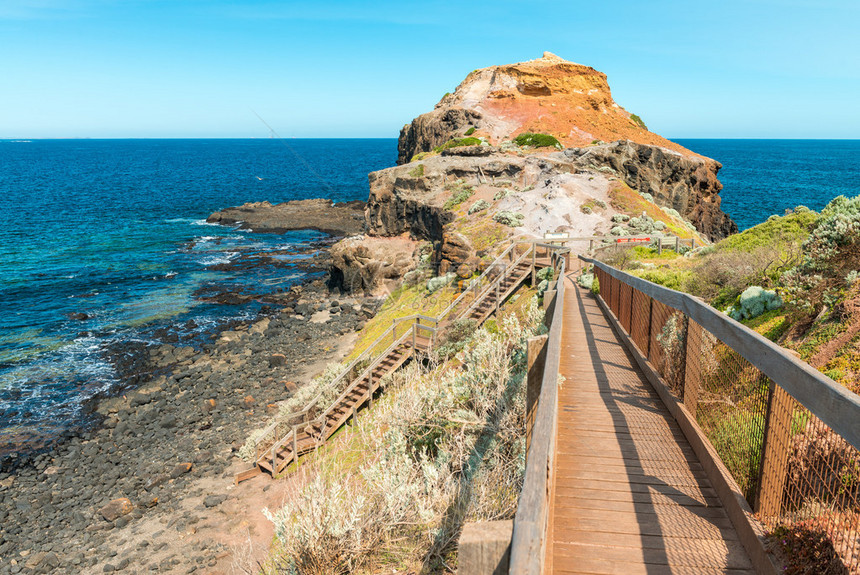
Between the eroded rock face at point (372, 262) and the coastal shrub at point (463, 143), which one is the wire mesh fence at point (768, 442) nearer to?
the eroded rock face at point (372, 262)

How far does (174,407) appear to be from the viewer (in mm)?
23203

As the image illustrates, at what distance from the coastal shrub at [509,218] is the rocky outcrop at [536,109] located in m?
20.5

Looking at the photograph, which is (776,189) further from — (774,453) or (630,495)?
(774,453)

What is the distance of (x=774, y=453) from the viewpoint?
3.86 metres

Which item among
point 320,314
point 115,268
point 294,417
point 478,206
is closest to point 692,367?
point 294,417

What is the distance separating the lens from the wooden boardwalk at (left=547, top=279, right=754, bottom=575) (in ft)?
12.5

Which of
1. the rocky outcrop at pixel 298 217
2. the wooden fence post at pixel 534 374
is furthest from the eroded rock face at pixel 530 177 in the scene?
the wooden fence post at pixel 534 374

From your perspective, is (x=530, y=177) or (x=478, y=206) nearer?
(x=478, y=206)

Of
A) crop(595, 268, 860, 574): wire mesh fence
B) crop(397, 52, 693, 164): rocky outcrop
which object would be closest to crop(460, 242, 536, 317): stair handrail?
crop(595, 268, 860, 574): wire mesh fence

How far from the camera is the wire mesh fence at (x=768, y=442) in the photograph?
10.9ft

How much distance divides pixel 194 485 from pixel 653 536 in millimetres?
16547

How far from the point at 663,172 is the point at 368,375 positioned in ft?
99.4

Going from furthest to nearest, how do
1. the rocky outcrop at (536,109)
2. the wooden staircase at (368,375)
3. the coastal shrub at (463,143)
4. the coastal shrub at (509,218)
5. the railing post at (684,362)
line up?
the rocky outcrop at (536,109) → the coastal shrub at (463,143) → the coastal shrub at (509,218) → the wooden staircase at (368,375) → the railing post at (684,362)

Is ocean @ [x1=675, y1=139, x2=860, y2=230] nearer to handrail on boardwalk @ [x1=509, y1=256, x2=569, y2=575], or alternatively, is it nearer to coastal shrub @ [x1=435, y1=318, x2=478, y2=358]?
coastal shrub @ [x1=435, y1=318, x2=478, y2=358]
